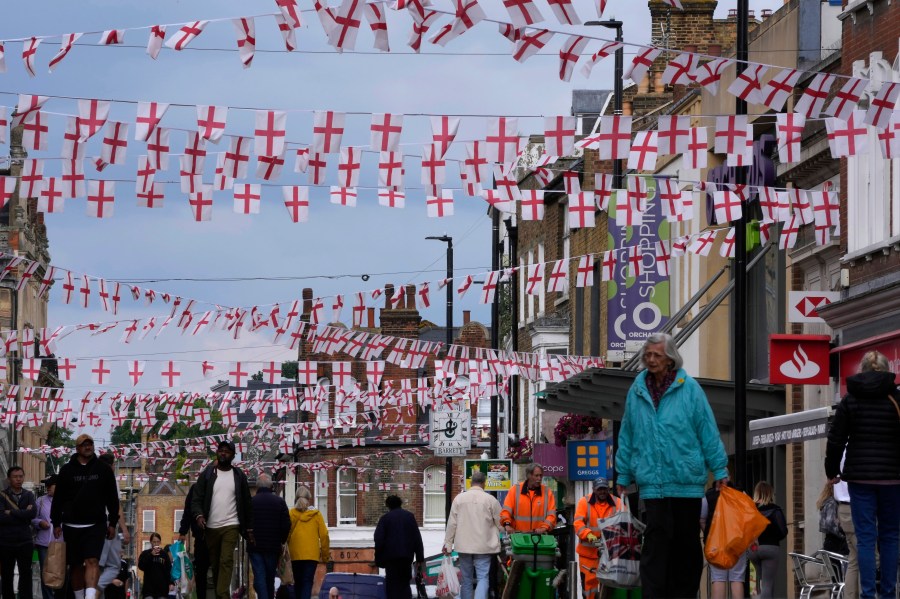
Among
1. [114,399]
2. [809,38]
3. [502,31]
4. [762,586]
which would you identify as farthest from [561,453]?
[502,31]

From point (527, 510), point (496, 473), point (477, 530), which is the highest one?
point (496, 473)

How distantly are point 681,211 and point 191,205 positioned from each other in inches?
248

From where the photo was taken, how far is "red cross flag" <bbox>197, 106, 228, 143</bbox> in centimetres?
1580

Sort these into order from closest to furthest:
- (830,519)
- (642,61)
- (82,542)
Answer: (642,61) < (830,519) < (82,542)

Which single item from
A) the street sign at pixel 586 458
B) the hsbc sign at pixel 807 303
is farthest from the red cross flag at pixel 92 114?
the street sign at pixel 586 458

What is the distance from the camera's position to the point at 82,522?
17438mm

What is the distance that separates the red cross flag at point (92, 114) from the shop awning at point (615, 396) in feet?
29.6

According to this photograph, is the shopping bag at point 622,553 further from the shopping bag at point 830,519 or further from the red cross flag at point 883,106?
the shopping bag at point 830,519

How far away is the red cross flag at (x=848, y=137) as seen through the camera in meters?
16.7

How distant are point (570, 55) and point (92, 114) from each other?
168 inches

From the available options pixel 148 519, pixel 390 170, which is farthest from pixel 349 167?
pixel 148 519

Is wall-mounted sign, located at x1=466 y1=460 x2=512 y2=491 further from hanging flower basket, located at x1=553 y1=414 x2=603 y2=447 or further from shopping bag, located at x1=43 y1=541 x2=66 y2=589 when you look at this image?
shopping bag, located at x1=43 y1=541 x2=66 y2=589

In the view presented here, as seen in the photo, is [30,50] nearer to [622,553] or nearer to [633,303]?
[622,553]

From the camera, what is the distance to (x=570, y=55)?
14.7 m
